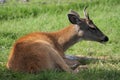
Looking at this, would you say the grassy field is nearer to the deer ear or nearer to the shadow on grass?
the shadow on grass

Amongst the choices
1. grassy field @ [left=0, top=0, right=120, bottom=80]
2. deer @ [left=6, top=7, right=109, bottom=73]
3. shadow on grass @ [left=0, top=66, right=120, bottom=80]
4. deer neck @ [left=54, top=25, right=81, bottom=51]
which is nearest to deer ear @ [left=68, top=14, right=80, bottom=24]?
deer @ [left=6, top=7, right=109, bottom=73]

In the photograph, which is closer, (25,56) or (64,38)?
(25,56)

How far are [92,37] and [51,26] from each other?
326 cm

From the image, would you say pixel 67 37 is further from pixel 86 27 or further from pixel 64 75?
pixel 64 75

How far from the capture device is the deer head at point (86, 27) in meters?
8.70

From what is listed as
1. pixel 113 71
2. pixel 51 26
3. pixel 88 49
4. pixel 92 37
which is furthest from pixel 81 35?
pixel 51 26

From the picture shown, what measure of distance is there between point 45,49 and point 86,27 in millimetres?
1838

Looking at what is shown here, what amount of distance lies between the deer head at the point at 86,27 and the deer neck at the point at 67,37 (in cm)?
10

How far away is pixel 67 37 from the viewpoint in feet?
Result: 28.7

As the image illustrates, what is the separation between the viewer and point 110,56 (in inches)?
358

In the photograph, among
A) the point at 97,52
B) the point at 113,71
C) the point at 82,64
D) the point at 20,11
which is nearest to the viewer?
the point at 113,71

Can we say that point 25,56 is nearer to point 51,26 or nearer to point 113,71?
point 113,71

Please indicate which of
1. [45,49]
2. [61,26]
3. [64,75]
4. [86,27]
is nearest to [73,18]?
[86,27]

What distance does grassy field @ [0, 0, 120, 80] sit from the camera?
23.3 feet
